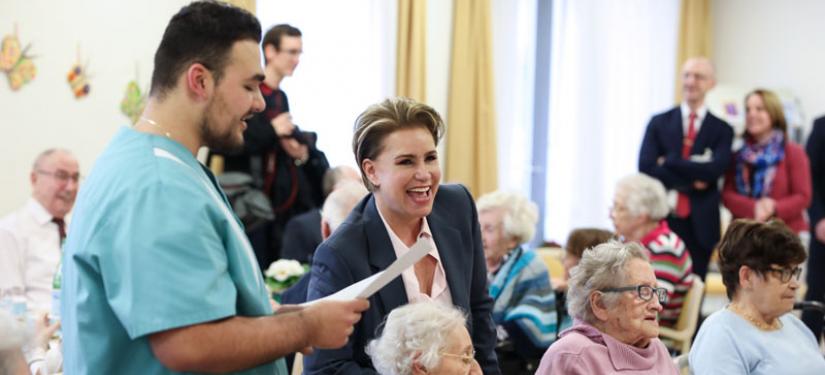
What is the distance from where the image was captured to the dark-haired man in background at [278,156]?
5.00 m

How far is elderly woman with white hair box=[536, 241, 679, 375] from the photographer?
2521 millimetres

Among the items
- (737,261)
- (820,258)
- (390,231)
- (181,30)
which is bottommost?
(820,258)

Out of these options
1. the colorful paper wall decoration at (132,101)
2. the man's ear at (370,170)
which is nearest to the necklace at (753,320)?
the man's ear at (370,170)

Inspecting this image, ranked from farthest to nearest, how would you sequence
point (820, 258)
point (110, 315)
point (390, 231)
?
point (820, 258) → point (390, 231) → point (110, 315)

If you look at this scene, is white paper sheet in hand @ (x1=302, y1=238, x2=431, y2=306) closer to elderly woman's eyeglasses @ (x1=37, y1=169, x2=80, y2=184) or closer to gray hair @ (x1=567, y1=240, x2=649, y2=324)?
gray hair @ (x1=567, y1=240, x2=649, y2=324)

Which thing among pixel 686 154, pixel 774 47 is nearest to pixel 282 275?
pixel 686 154

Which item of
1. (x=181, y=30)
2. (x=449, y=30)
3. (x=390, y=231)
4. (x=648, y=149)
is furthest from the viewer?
(x=449, y=30)

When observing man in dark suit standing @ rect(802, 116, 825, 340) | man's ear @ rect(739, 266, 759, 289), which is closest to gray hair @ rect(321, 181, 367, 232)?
man's ear @ rect(739, 266, 759, 289)

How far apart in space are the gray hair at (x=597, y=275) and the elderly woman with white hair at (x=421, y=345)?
1.73 ft

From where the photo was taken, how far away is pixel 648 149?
582 cm

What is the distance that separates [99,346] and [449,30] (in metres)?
5.28

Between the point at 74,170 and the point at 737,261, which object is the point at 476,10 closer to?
the point at 74,170

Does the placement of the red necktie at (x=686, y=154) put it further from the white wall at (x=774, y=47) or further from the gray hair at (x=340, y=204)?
the white wall at (x=774, y=47)

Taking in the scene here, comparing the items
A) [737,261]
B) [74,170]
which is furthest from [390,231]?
[74,170]
